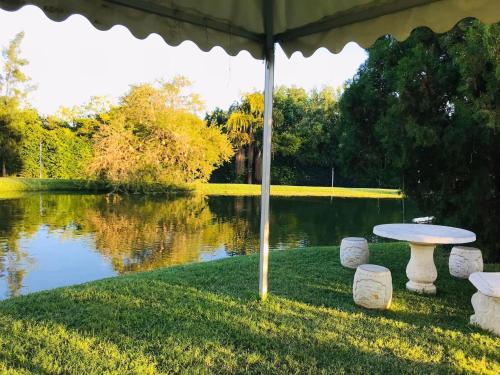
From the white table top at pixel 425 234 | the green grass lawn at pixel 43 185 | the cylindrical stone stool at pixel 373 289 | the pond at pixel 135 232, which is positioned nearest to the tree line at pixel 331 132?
the green grass lawn at pixel 43 185

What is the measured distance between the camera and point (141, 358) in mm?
2381

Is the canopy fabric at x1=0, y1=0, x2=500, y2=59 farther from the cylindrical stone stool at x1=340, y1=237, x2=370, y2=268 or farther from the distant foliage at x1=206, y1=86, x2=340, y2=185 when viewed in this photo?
the distant foliage at x1=206, y1=86, x2=340, y2=185

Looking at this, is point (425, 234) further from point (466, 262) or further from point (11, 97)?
point (11, 97)

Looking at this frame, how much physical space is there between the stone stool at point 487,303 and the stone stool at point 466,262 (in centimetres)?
142

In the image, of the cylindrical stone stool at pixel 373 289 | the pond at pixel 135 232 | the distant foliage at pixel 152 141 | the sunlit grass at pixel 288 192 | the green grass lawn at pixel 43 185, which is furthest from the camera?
the sunlit grass at pixel 288 192

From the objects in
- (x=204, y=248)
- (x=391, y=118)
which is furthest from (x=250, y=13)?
(x=204, y=248)

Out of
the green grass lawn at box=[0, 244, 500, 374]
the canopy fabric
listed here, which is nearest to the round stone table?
the green grass lawn at box=[0, 244, 500, 374]

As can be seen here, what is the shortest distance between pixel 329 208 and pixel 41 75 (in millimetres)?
18806

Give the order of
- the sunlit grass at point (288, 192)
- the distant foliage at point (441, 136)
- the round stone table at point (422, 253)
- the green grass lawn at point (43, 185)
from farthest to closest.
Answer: the sunlit grass at point (288, 192) → the green grass lawn at point (43, 185) → the distant foliage at point (441, 136) → the round stone table at point (422, 253)

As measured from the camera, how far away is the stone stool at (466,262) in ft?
Result: 14.4

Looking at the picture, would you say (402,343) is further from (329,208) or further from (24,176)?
(24,176)

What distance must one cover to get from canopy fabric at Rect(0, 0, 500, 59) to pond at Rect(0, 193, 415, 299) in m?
3.84

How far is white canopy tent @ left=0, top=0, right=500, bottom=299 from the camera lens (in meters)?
2.18

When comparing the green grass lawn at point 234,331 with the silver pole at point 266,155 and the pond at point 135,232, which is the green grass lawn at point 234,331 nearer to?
the silver pole at point 266,155
